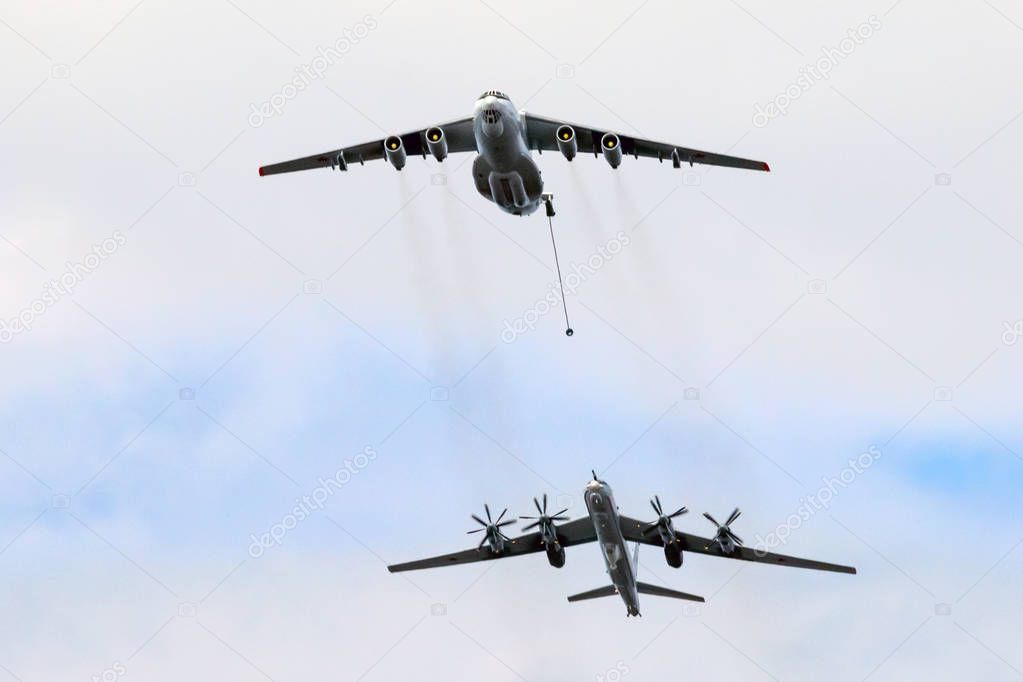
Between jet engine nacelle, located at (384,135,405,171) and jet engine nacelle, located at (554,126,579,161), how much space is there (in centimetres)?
607

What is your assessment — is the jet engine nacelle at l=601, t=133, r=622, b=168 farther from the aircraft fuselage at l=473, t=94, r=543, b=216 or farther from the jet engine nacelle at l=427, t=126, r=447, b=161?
the jet engine nacelle at l=427, t=126, r=447, b=161

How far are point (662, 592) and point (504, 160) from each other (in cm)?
2112

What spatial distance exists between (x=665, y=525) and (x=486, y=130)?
20569mm

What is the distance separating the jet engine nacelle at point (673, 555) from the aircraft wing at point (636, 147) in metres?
16.6

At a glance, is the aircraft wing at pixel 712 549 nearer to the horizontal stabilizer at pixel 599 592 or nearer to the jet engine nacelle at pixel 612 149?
the horizontal stabilizer at pixel 599 592

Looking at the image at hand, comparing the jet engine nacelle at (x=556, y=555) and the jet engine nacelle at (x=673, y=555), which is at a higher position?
the jet engine nacelle at (x=673, y=555)

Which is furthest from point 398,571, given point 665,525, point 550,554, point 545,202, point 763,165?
point 763,165

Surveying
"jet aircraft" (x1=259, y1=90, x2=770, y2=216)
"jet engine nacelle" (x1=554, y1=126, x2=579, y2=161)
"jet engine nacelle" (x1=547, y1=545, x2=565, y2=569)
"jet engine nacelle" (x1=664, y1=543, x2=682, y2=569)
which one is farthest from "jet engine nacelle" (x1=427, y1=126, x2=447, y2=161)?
"jet engine nacelle" (x1=664, y1=543, x2=682, y2=569)

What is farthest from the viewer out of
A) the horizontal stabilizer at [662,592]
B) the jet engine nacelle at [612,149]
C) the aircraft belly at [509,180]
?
the horizontal stabilizer at [662,592]

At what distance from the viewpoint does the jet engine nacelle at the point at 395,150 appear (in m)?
59.6

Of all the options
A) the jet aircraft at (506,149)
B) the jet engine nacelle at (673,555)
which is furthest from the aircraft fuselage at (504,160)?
the jet engine nacelle at (673,555)

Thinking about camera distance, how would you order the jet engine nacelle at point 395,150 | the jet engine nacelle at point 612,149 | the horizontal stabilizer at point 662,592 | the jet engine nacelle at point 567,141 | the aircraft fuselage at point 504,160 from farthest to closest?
the horizontal stabilizer at point 662,592, the jet engine nacelle at point 567,141, the jet engine nacelle at point 612,149, the jet engine nacelle at point 395,150, the aircraft fuselage at point 504,160

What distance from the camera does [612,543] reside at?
65.2 meters

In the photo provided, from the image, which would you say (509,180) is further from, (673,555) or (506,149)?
(673,555)
